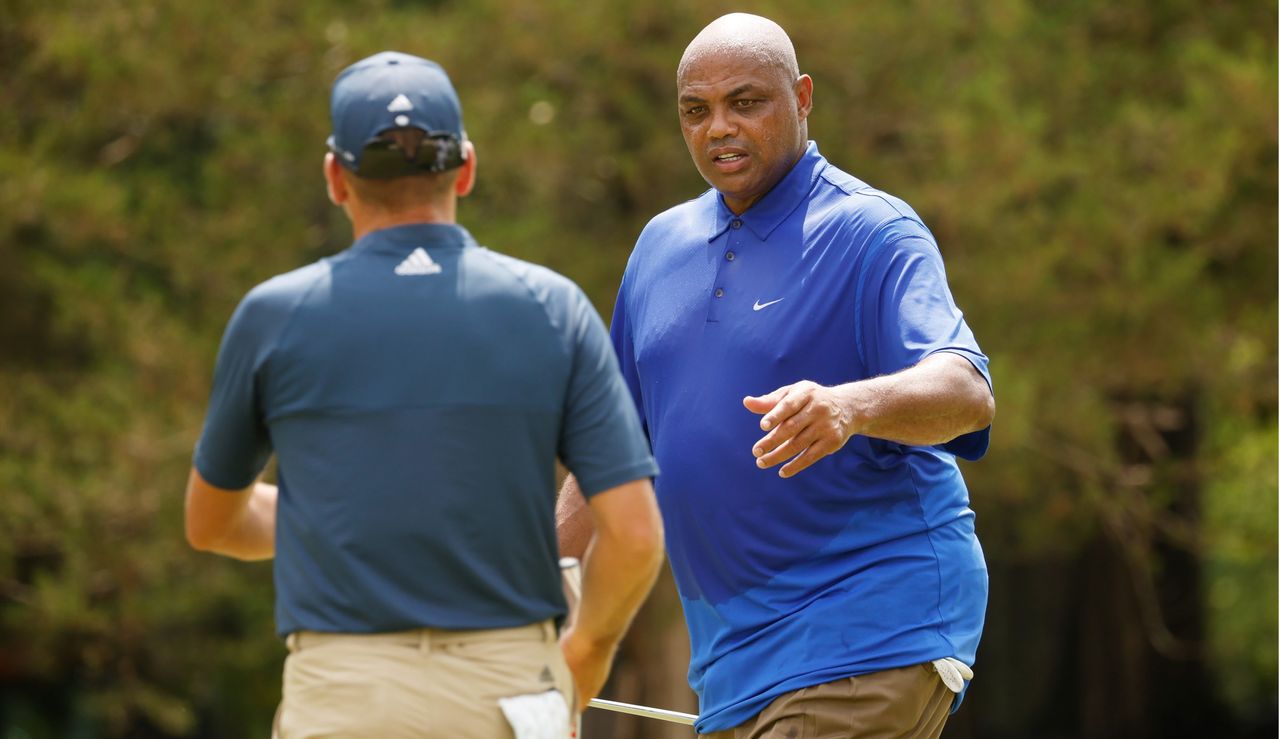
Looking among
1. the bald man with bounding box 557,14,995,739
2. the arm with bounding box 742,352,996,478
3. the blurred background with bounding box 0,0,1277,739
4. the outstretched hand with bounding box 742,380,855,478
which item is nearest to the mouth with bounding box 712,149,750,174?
the bald man with bounding box 557,14,995,739

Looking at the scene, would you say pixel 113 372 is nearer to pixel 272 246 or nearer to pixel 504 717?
pixel 272 246

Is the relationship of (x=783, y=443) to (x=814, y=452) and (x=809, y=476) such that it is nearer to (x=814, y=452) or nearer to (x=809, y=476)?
(x=814, y=452)

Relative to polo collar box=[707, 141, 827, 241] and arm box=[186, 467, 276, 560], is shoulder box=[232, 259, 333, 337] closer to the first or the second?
arm box=[186, 467, 276, 560]

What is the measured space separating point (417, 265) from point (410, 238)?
0.20 feet

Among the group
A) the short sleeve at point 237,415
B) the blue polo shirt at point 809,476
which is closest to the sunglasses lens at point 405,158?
the short sleeve at point 237,415

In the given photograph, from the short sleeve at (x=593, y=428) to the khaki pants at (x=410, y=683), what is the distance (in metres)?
0.29

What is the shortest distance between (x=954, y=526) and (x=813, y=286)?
1.94ft

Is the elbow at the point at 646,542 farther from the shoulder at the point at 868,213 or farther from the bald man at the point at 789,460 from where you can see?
the shoulder at the point at 868,213

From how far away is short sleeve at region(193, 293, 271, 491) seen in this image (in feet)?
9.13

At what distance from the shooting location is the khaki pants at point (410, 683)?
8.97 feet

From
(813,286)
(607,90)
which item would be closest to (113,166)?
(607,90)

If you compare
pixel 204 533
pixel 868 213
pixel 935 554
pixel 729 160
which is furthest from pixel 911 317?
pixel 204 533

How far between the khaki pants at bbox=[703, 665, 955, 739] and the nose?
4.01 ft

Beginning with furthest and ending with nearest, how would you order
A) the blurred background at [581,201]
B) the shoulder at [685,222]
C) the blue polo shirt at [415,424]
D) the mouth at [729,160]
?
the blurred background at [581,201] < the shoulder at [685,222] < the mouth at [729,160] < the blue polo shirt at [415,424]
